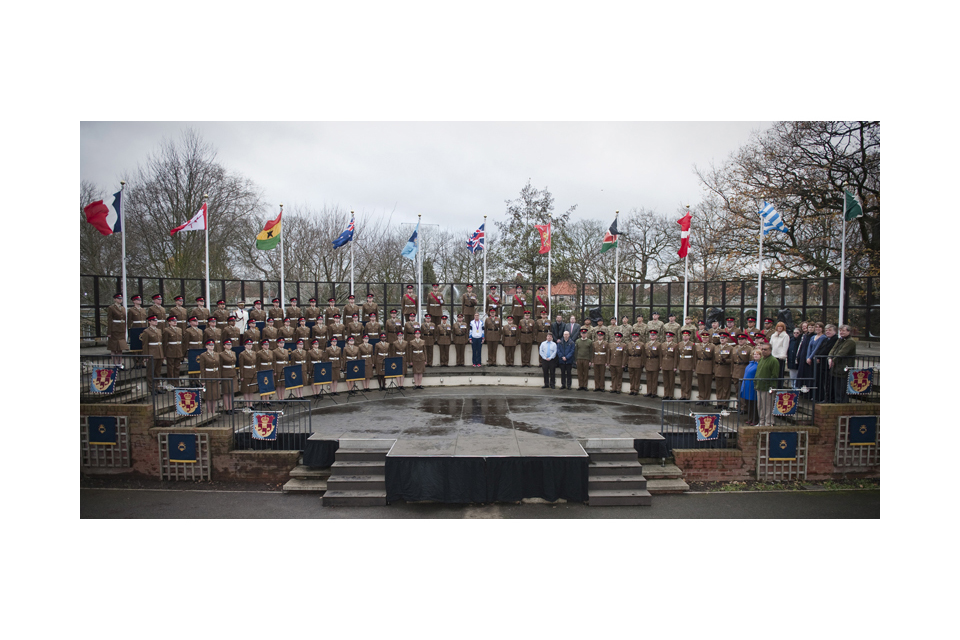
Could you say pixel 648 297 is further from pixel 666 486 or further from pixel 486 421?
pixel 666 486

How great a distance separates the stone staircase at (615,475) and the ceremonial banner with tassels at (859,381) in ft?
14.5

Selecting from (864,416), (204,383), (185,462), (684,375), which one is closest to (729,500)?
(864,416)

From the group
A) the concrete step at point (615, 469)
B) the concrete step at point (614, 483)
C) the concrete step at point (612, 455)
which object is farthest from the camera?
the concrete step at point (612, 455)

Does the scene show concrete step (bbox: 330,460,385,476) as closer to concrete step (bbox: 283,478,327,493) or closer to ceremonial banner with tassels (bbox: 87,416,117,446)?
concrete step (bbox: 283,478,327,493)

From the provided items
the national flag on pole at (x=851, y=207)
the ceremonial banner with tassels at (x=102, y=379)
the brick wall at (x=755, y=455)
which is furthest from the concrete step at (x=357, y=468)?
the national flag on pole at (x=851, y=207)

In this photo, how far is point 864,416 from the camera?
9.16 meters

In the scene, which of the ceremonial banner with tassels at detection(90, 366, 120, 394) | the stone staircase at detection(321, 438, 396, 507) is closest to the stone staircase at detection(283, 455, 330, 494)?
the stone staircase at detection(321, 438, 396, 507)

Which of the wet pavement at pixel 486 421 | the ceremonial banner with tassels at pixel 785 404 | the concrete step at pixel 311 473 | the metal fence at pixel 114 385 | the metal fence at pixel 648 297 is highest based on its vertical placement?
the metal fence at pixel 648 297

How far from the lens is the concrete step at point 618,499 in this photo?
26.2 feet

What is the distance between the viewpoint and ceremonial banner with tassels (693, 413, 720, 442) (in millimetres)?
9094

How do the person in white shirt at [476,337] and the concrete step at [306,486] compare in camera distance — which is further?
the person in white shirt at [476,337]

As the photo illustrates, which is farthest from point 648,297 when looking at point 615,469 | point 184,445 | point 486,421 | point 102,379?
point 102,379

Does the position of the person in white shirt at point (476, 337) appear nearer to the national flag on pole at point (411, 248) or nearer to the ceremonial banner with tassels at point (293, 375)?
the national flag on pole at point (411, 248)

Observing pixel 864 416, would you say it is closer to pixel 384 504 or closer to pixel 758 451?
pixel 758 451
